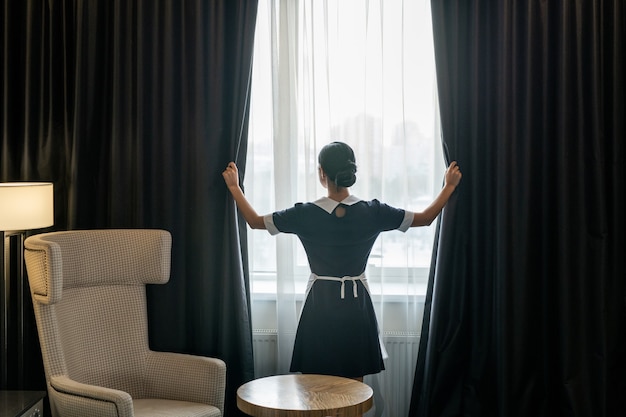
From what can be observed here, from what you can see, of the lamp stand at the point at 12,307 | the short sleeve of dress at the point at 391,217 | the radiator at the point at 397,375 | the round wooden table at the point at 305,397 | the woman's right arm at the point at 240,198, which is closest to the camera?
the round wooden table at the point at 305,397

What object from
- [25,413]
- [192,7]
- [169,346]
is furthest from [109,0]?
[25,413]

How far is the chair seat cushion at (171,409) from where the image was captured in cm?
293

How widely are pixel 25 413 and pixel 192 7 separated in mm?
1975

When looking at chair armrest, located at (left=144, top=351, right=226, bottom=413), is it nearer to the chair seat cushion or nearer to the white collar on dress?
the chair seat cushion

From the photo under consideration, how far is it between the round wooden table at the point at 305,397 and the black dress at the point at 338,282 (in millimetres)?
220

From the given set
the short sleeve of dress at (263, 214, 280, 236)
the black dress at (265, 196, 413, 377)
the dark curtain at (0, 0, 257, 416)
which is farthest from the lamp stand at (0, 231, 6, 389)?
the black dress at (265, 196, 413, 377)

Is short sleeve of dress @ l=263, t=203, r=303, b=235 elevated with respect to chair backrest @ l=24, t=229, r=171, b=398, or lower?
elevated

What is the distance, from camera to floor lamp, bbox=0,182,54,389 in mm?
3080

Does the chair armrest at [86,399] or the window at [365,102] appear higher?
the window at [365,102]

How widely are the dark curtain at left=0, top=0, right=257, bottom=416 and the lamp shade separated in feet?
1.35

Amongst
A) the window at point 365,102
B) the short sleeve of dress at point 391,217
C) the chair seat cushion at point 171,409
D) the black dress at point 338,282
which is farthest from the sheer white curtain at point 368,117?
the chair seat cushion at point 171,409

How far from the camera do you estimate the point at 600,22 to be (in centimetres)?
342

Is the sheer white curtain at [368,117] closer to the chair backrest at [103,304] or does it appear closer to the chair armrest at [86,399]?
the chair backrest at [103,304]

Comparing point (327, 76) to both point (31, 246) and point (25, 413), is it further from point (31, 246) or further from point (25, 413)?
point (25, 413)
